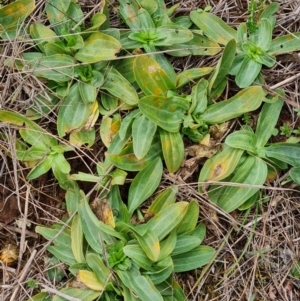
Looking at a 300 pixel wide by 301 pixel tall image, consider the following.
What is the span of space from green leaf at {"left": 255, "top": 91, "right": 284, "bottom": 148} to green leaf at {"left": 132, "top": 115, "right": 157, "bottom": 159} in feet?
1.34

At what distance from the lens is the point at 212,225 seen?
2266 mm

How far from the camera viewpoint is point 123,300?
7.21 feet

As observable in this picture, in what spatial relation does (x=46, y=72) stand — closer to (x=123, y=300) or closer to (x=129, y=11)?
(x=129, y=11)

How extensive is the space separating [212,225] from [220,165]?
9.3 inches

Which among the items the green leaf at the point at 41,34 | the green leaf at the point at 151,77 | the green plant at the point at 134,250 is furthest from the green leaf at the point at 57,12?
the green plant at the point at 134,250

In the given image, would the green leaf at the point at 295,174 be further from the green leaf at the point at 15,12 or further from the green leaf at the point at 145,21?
the green leaf at the point at 15,12

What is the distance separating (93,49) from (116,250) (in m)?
0.79

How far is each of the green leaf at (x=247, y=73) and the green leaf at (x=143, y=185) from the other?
0.45m

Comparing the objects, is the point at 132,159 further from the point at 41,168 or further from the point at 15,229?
the point at 15,229

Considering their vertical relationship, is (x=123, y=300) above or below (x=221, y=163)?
below

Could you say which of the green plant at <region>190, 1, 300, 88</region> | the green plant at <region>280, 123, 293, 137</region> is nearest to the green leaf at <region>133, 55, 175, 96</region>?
the green plant at <region>190, 1, 300, 88</region>

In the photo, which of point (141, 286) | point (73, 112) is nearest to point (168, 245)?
point (141, 286)

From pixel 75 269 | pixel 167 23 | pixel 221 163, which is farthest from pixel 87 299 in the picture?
pixel 167 23

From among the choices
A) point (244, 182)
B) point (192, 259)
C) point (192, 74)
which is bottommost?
point (192, 259)
